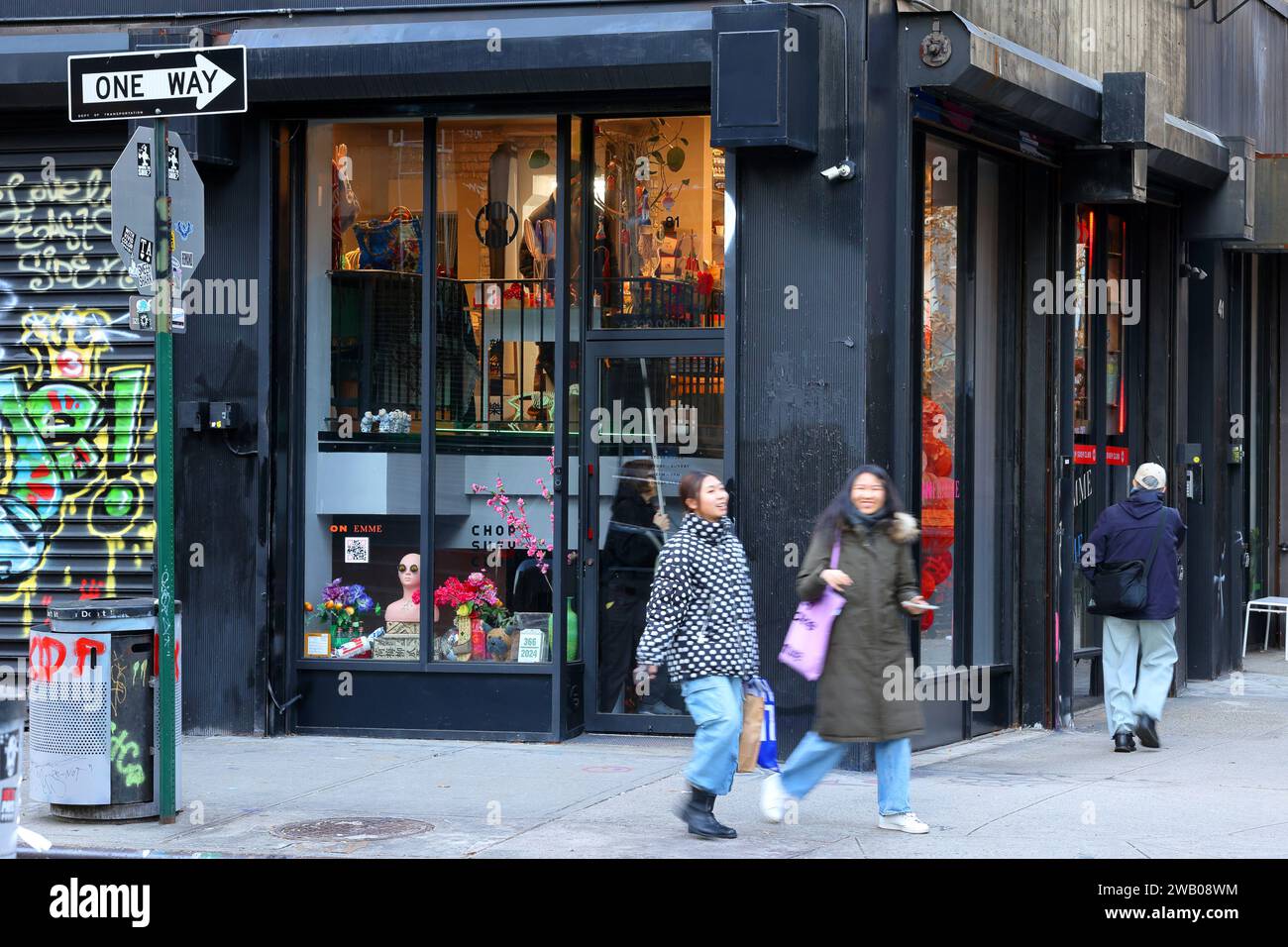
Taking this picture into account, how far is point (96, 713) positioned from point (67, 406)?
3401 millimetres

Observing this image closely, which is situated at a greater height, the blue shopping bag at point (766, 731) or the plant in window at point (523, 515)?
the plant in window at point (523, 515)

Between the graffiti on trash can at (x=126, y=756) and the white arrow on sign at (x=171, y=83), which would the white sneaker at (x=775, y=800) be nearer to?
the graffiti on trash can at (x=126, y=756)

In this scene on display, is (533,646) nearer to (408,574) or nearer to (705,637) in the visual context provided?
(408,574)

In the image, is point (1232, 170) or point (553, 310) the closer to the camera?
point (553, 310)

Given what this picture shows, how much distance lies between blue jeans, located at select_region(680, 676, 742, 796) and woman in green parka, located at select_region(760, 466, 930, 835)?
1.19 feet

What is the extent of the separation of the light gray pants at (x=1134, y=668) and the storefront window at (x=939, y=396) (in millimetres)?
1075

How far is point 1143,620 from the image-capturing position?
11.1m

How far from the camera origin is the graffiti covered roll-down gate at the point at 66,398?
36.8ft

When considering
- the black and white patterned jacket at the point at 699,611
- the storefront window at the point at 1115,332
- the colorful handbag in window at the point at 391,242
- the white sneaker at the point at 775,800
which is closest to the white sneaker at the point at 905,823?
the white sneaker at the point at 775,800

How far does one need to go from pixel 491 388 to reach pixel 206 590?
2306mm

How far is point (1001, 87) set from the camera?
10.4 m
